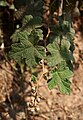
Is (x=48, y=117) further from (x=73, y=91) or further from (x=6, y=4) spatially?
(x=6, y=4)

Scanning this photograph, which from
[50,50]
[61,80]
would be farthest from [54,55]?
[61,80]

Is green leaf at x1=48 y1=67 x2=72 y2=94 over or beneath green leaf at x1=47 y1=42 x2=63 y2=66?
beneath

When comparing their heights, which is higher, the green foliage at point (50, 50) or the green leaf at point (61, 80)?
the green foliage at point (50, 50)

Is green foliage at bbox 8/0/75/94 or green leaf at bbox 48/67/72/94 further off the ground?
green foliage at bbox 8/0/75/94

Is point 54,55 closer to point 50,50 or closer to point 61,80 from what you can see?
point 50,50

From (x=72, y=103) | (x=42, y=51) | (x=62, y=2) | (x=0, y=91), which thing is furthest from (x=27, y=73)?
(x=42, y=51)

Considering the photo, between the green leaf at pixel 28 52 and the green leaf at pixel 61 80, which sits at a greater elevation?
the green leaf at pixel 28 52

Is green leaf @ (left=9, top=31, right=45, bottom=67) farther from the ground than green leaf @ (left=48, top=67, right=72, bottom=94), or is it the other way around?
green leaf @ (left=9, top=31, right=45, bottom=67)
